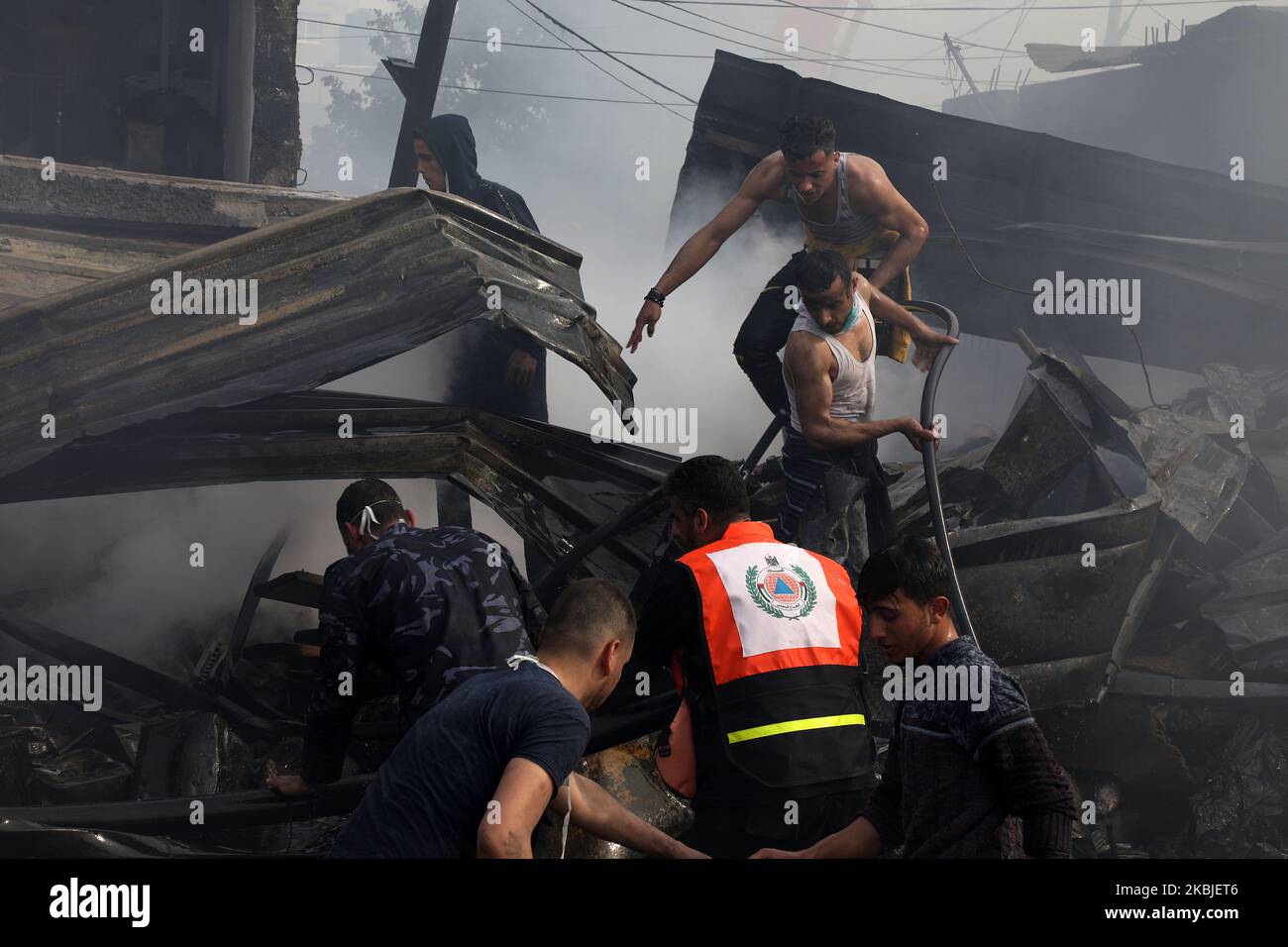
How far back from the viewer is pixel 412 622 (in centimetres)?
300

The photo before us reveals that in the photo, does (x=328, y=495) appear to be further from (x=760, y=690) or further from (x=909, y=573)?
(x=909, y=573)

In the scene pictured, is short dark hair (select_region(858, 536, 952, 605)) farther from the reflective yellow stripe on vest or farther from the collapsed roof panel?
the collapsed roof panel

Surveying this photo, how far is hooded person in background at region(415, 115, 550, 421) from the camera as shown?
20.2 ft

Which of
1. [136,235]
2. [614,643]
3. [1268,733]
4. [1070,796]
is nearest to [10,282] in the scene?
[136,235]

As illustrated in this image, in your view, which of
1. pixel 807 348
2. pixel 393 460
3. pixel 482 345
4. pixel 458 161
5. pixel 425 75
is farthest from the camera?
pixel 425 75

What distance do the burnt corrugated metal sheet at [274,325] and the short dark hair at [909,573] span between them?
2.26 metres

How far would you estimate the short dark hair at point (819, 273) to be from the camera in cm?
408

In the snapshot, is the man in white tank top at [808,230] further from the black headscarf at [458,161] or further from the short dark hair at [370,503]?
the black headscarf at [458,161]

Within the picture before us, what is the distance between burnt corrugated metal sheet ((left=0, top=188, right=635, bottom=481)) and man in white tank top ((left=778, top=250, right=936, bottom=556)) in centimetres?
79

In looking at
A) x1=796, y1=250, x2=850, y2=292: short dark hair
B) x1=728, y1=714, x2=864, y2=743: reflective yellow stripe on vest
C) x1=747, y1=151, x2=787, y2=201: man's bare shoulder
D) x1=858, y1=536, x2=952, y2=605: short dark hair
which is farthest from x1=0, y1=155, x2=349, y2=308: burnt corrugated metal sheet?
x1=858, y1=536, x2=952, y2=605: short dark hair

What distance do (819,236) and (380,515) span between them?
302cm

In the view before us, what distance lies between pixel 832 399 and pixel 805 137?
1350 mm

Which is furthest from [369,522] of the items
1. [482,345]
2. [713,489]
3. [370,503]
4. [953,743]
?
[482,345]

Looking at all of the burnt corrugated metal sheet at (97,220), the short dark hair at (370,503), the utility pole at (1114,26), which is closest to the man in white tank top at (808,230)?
the short dark hair at (370,503)
